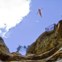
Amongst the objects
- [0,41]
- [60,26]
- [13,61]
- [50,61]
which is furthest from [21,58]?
[60,26]

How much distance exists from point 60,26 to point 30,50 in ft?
26.6

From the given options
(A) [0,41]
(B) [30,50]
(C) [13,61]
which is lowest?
(B) [30,50]

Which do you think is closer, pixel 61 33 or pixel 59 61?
pixel 59 61

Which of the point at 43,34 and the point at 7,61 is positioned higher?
the point at 7,61

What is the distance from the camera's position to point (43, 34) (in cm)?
3903

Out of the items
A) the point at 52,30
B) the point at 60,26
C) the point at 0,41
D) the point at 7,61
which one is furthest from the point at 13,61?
the point at 52,30

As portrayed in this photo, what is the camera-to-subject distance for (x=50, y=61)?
2131 cm

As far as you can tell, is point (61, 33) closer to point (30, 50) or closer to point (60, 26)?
point (60, 26)

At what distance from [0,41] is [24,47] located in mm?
7611

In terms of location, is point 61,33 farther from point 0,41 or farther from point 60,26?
point 0,41

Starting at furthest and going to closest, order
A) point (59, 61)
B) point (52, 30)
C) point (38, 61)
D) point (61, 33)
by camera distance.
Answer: point (52, 30)
point (61, 33)
point (38, 61)
point (59, 61)

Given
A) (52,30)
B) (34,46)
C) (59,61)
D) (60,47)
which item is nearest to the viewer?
(59,61)

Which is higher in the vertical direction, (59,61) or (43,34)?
(59,61)

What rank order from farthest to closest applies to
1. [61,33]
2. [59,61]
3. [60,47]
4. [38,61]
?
[61,33]
[60,47]
[38,61]
[59,61]
